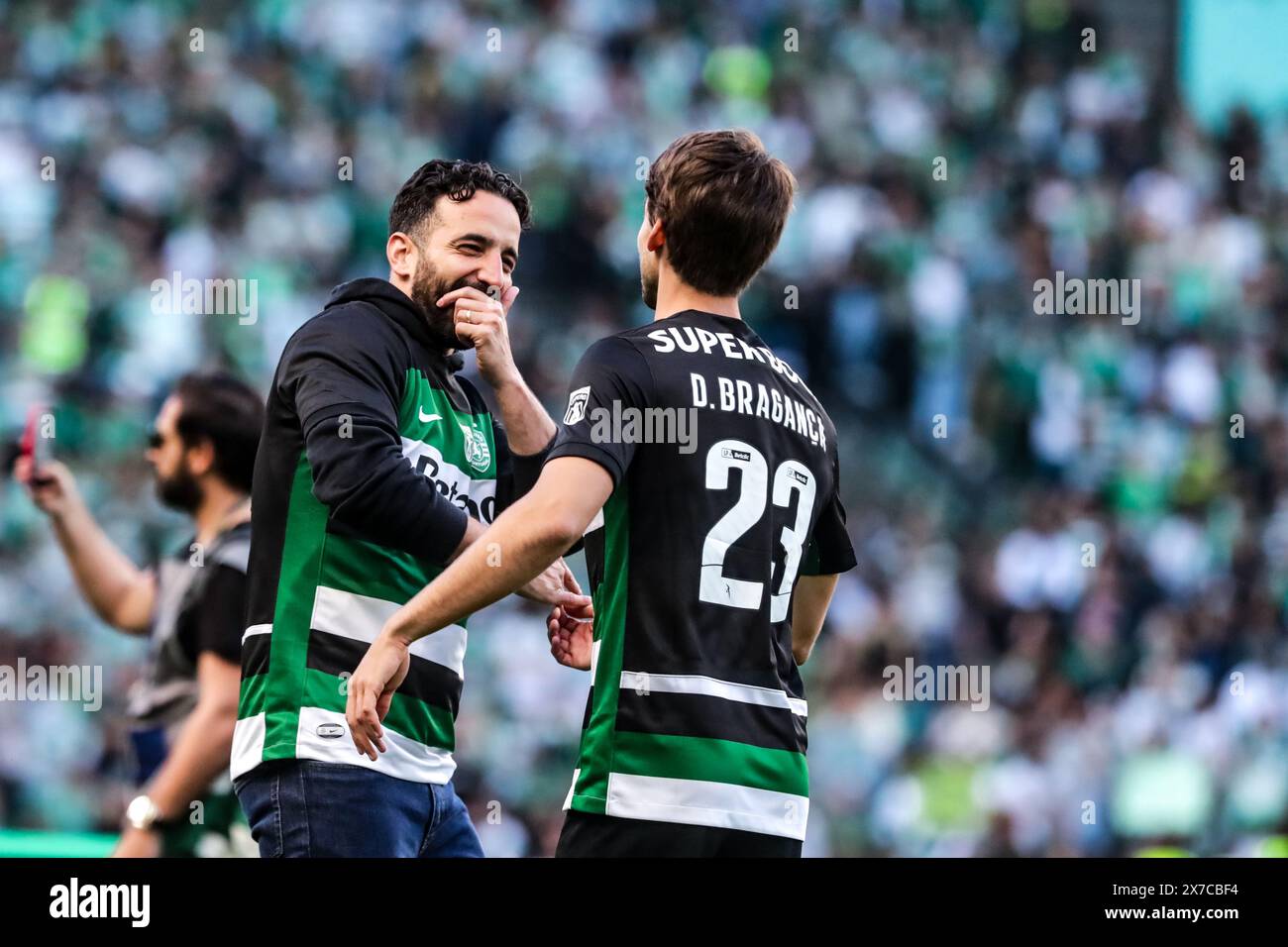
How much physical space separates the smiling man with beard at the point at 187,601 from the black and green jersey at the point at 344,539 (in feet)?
3.76

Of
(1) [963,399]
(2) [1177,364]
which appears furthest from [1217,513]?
(1) [963,399]

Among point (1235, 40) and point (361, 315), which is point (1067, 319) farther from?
point (361, 315)

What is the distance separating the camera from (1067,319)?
38.0 ft

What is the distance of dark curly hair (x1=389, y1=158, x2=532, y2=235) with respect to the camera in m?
3.79
